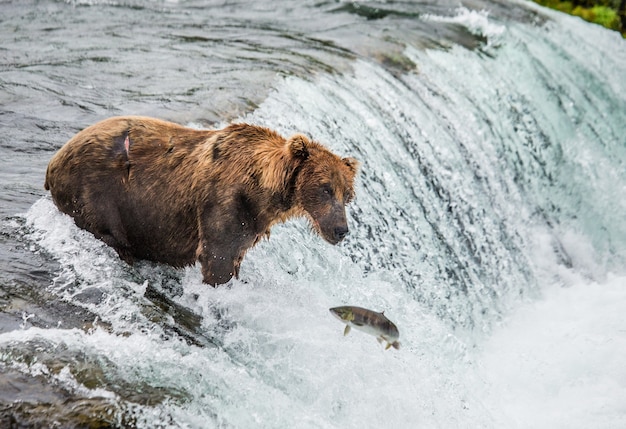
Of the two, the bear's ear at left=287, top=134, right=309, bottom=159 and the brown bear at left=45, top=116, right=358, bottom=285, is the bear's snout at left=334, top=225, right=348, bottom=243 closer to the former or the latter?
the brown bear at left=45, top=116, right=358, bottom=285

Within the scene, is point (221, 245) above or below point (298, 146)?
below

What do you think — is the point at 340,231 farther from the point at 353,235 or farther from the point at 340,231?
the point at 353,235

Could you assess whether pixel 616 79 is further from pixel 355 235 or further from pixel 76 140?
pixel 76 140

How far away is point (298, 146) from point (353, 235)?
2081 mm

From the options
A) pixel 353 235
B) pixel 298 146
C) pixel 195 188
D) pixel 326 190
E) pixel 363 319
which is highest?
Answer: pixel 298 146

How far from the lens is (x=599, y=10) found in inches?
579

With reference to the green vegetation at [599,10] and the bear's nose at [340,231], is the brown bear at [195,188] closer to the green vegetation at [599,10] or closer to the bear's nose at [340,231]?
the bear's nose at [340,231]

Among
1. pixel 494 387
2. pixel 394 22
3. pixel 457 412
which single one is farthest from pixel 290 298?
pixel 394 22

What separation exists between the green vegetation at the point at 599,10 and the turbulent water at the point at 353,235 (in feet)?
8.05

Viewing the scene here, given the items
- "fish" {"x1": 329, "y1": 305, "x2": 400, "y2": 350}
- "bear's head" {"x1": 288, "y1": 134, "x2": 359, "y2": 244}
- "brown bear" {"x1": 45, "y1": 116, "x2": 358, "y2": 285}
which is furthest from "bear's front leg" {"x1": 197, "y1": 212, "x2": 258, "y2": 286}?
"fish" {"x1": 329, "y1": 305, "x2": 400, "y2": 350}

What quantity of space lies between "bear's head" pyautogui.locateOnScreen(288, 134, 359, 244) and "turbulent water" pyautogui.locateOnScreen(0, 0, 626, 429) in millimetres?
741

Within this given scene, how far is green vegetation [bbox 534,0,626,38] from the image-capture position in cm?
1455

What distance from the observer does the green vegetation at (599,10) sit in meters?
14.5

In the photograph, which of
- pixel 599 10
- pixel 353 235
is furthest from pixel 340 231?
pixel 599 10
